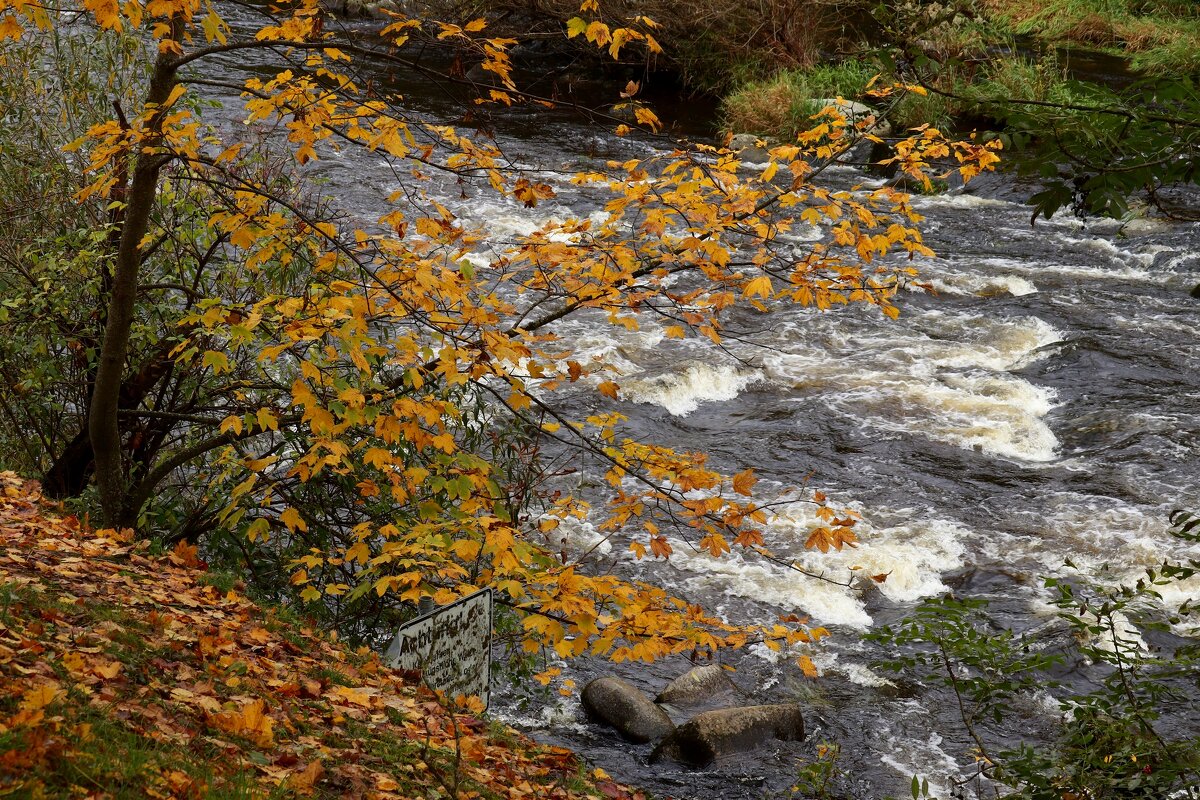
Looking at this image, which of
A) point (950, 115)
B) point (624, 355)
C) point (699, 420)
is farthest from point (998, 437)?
point (950, 115)

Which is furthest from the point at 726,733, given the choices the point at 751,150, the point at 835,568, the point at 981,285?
the point at 751,150

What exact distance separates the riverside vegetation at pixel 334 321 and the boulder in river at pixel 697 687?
80 centimetres

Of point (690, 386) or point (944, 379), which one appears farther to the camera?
point (944, 379)

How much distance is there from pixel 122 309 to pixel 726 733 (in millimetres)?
4230

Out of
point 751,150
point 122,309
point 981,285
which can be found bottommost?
point 981,285

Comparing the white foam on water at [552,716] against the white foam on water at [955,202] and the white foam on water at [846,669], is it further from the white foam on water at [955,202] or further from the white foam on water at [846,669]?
the white foam on water at [955,202]

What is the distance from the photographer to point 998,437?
33.4 ft

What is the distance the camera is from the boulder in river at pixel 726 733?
21.3 feet

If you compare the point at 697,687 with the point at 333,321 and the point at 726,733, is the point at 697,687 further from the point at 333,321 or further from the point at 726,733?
the point at 333,321

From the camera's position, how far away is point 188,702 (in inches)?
136

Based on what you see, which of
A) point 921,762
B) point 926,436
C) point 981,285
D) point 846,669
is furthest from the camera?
point 981,285

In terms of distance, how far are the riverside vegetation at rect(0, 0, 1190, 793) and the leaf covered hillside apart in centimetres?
8

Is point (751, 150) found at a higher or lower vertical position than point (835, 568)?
higher

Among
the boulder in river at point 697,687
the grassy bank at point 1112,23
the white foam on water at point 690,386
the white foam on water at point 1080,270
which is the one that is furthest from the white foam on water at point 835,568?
the grassy bank at point 1112,23
